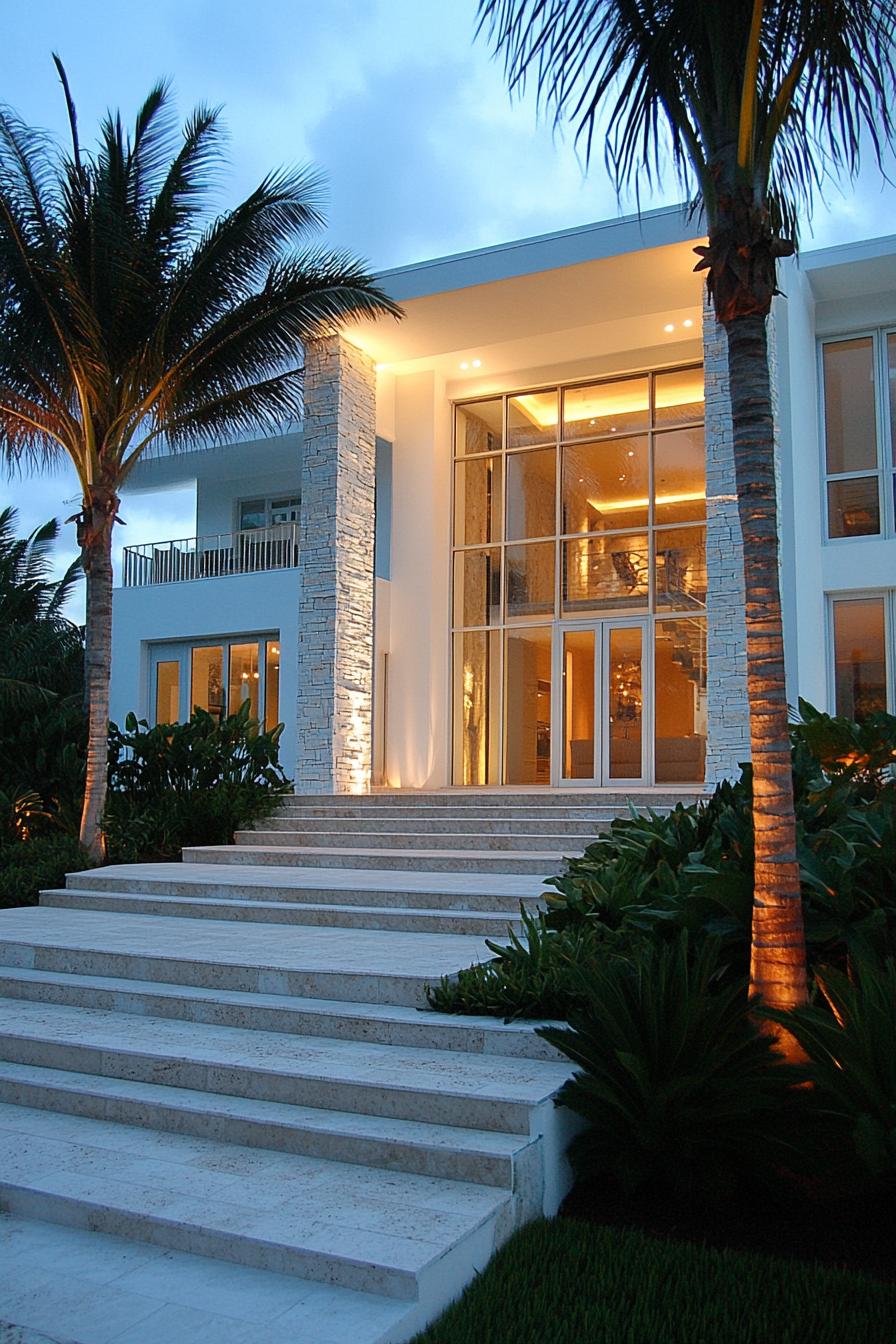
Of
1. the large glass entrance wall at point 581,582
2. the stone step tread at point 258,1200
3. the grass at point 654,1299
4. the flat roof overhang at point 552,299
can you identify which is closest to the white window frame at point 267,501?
the large glass entrance wall at point 581,582

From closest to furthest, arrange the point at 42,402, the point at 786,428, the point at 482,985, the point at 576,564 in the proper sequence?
the point at 482,985 < the point at 42,402 < the point at 786,428 < the point at 576,564

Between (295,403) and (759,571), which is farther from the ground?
(295,403)

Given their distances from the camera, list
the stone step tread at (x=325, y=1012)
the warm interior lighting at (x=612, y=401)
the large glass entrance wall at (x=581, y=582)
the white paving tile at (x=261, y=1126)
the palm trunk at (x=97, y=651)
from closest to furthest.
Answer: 1. the white paving tile at (x=261, y=1126)
2. the stone step tread at (x=325, y=1012)
3. the palm trunk at (x=97, y=651)
4. the large glass entrance wall at (x=581, y=582)
5. the warm interior lighting at (x=612, y=401)

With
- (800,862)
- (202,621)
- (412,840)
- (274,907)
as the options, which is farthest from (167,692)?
(800,862)

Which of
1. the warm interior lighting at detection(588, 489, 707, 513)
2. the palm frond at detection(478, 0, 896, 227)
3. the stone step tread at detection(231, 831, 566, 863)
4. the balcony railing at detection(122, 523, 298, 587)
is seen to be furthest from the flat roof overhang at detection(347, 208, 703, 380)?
the palm frond at detection(478, 0, 896, 227)

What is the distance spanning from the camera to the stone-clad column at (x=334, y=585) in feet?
45.6

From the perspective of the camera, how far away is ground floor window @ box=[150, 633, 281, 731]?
17516 mm

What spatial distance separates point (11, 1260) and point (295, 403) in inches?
416

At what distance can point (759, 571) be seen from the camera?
4441 mm

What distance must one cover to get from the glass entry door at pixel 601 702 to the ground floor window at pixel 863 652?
8.36 feet

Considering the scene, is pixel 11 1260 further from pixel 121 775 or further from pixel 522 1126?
pixel 121 775

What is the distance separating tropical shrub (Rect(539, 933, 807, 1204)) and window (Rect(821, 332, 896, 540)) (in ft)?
37.0

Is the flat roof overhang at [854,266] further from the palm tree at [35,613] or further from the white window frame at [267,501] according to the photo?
the palm tree at [35,613]

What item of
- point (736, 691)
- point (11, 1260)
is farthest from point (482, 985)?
point (736, 691)
